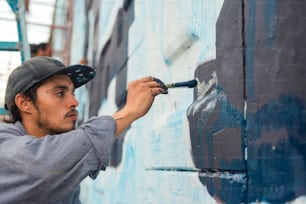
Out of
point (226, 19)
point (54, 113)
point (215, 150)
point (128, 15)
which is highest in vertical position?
point (128, 15)

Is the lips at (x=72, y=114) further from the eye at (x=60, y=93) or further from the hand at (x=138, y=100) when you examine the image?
the hand at (x=138, y=100)

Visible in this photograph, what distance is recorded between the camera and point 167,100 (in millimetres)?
1840

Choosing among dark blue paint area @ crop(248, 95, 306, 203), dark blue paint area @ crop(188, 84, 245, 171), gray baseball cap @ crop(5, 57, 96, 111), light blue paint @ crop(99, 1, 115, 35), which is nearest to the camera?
dark blue paint area @ crop(248, 95, 306, 203)

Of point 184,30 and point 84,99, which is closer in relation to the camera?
point 184,30

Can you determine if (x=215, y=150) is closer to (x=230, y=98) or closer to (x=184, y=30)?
(x=230, y=98)

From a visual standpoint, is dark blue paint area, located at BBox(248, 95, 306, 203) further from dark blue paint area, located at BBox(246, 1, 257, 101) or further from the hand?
the hand

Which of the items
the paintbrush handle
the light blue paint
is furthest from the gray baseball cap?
the light blue paint

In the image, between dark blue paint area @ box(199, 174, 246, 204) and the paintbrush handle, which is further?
the paintbrush handle

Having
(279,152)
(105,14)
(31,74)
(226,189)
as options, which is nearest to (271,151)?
(279,152)

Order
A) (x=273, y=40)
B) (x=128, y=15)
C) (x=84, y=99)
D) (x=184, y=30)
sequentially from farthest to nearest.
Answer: (x=84, y=99), (x=128, y=15), (x=184, y=30), (x=273, y=40)

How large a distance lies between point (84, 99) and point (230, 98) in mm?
4999

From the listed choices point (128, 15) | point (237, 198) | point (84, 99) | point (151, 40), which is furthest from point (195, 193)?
point (84, 99)

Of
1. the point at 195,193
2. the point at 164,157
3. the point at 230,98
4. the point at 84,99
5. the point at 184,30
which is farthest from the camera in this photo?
the point at 84,99

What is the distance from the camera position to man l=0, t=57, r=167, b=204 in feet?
3.91
